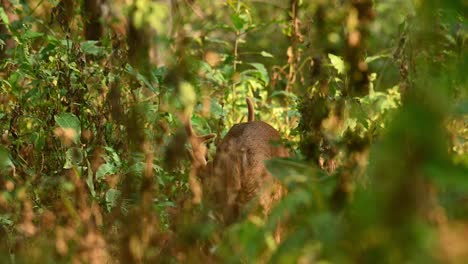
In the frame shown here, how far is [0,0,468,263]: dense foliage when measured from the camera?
Answer: 6.59 ft

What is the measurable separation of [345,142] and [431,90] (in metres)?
1.07

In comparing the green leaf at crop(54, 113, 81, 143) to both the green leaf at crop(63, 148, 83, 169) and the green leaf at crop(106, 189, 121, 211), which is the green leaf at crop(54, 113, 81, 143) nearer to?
the green leaf at crop(63, 148, 83, 169)

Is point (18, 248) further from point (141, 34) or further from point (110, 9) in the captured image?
point (110, 9)

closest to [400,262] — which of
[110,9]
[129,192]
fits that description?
[129,192]

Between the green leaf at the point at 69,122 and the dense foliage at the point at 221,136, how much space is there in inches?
0.5

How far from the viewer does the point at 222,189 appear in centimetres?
365

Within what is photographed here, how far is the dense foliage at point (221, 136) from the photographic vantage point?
2.01 m

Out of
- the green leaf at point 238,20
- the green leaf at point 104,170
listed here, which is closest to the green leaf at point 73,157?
the green leaf at point 104,170

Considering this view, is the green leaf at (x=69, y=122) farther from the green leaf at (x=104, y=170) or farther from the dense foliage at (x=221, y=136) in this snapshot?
the green leaf at (x=104, y=170)

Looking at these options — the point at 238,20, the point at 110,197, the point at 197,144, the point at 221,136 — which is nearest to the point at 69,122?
the point at 110,197

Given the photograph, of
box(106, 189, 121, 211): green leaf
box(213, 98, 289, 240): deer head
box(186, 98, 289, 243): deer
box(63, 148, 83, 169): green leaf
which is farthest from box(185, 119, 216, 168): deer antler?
box(106, 189, 121, 211): green leaf

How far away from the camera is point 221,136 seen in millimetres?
7066

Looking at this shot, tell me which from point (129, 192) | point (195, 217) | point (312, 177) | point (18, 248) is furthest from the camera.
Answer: point (18, 248)

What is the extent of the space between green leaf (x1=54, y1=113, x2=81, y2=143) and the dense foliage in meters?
0.01
